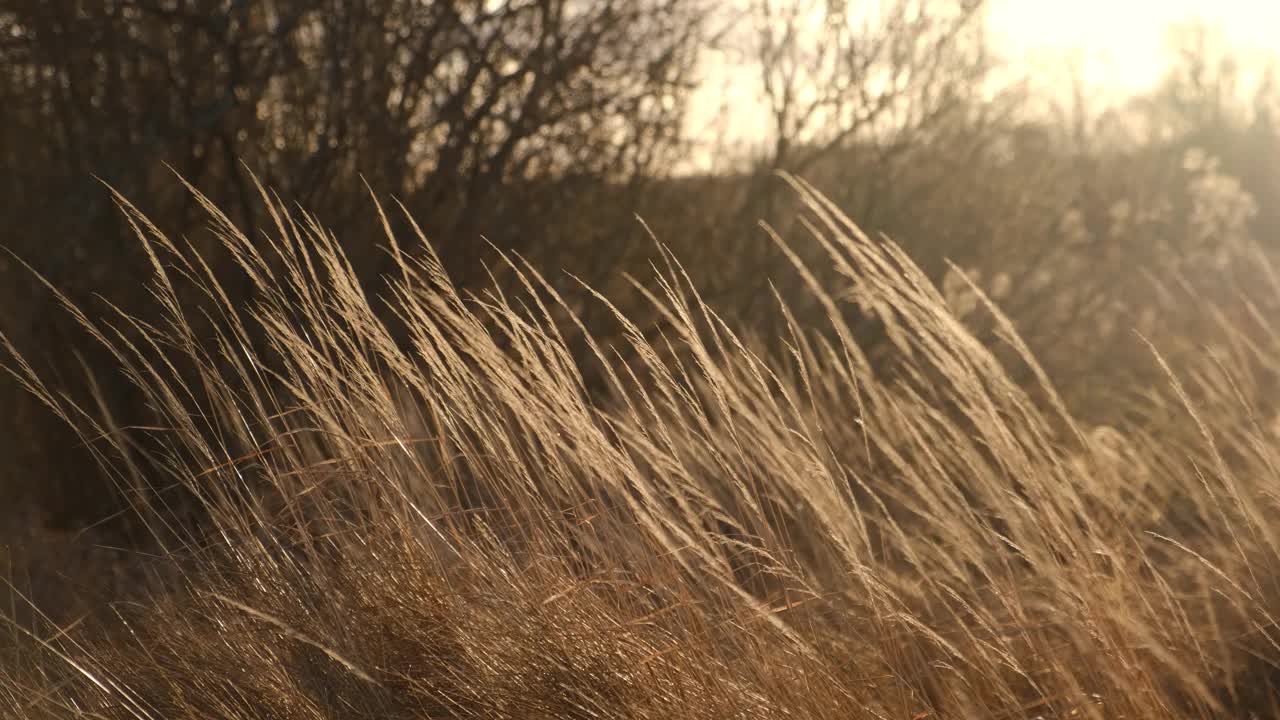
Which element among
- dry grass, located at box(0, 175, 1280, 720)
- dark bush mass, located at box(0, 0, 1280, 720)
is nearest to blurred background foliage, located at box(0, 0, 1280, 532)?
dark bush mass, located at box(0, 0, 1280, 720)

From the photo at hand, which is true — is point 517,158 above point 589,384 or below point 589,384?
above

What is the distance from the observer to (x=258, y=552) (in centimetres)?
269

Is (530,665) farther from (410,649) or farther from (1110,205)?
(1110,205)

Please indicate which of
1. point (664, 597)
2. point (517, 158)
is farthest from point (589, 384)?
point (664, 597)

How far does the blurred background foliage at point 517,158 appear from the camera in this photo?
4.96m

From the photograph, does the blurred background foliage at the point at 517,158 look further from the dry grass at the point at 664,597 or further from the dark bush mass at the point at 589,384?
the dry grass at the point at 664,597

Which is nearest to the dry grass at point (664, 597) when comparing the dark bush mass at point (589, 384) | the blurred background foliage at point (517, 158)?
the dark bush mass at point (589, 384)

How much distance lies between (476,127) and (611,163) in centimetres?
85

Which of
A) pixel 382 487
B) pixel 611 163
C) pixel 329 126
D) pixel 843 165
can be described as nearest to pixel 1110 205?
pixel 843 165

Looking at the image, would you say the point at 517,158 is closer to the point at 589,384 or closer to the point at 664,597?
the point at 589,384

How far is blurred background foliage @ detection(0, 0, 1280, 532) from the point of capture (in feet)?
16.3

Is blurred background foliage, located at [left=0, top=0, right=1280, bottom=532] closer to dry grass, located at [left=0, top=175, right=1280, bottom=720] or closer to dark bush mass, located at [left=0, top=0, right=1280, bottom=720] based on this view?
dark bush mass, located at [left=0, top=0, right=1280, bottom=720]

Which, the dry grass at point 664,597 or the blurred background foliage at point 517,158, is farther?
the blurred background foliage at point 517,158

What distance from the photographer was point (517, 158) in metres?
5.71
